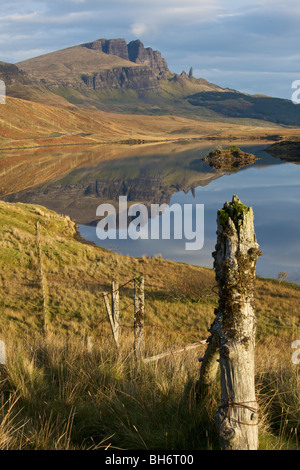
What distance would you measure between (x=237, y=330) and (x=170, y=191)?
193ft

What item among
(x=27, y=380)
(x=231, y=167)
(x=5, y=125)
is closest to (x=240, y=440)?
(x=27, y=380)

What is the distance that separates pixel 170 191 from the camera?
62219 millimetres

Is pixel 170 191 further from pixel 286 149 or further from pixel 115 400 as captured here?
pixel 286 149

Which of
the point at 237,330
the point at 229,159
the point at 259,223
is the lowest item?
the point at 259,223

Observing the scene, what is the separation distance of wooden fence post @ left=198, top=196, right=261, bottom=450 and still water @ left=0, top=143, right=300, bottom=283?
2269cm

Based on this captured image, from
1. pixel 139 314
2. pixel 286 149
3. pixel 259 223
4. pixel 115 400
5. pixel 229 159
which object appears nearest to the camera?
pixel 115 400

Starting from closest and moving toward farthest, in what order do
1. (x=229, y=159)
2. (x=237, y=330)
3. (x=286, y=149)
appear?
(x=237, y=330)
(x=229, y=159)
(x=286, y=149)

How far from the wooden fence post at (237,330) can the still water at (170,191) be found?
74.4 feet

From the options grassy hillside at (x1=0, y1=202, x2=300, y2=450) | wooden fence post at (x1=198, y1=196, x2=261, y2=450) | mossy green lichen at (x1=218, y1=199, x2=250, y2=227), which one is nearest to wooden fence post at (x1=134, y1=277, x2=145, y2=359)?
grassy hillside at (x1=0, y1=202, x2=300, y2=450)

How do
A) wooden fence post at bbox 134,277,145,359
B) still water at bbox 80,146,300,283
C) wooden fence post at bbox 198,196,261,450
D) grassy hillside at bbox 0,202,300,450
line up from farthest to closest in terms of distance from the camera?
still water at bbox 80,146,300,283, wooden fence post at bbox 134,277,145,359, grassy hillside at bbox 0,202,300,450, wooden fence post at bbox 198,196,261,450

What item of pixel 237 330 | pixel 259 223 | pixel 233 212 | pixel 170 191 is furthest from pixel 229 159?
pixel 237 330

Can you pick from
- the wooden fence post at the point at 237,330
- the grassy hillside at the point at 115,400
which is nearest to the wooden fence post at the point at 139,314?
the grassy hillside at the point at 115,400

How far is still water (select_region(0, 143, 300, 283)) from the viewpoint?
1267 inches

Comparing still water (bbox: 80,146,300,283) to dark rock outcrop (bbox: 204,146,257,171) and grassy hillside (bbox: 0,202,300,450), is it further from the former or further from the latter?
grassy hillside (bbox: 0,202,300,450)
